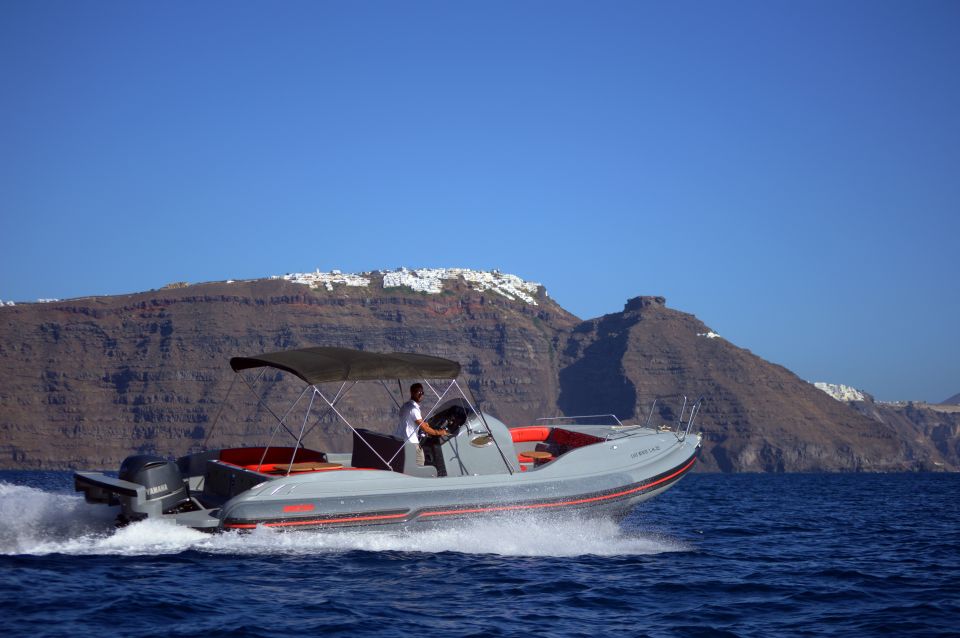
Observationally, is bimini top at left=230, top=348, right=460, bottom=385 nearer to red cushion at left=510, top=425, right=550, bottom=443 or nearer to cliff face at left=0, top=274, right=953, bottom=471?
red cushion at left=510, top=425, right=550, bottom=443

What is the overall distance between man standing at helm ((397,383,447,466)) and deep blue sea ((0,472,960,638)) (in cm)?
138

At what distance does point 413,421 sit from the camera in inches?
487

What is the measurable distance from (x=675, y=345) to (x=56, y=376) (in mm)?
96664

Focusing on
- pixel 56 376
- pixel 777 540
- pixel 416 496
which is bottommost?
pixel 777 540

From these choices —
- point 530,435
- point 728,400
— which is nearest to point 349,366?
point 530,435

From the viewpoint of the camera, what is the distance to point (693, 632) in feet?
27.4

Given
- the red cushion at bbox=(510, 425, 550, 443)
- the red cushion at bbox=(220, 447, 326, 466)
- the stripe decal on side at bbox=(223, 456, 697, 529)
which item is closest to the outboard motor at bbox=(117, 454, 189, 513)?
the stripe decal on side at bbox=(223, 456, 697, 529)

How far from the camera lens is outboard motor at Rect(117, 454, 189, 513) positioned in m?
10.8

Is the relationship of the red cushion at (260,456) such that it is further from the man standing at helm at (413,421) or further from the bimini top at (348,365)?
the man standing at helm at (413,421)

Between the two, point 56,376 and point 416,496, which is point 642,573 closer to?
point 416,496

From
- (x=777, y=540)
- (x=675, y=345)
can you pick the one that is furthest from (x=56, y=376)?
(x=777, y=540)

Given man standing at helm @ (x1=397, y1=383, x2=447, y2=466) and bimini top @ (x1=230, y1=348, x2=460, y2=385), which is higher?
bimini top @ (x1=230, y1=348, x2=460, y2=385)

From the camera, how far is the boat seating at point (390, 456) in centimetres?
1226

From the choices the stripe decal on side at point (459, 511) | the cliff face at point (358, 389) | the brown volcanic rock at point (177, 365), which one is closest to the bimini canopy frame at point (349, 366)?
the stripe decal on side at point (459, 511)
